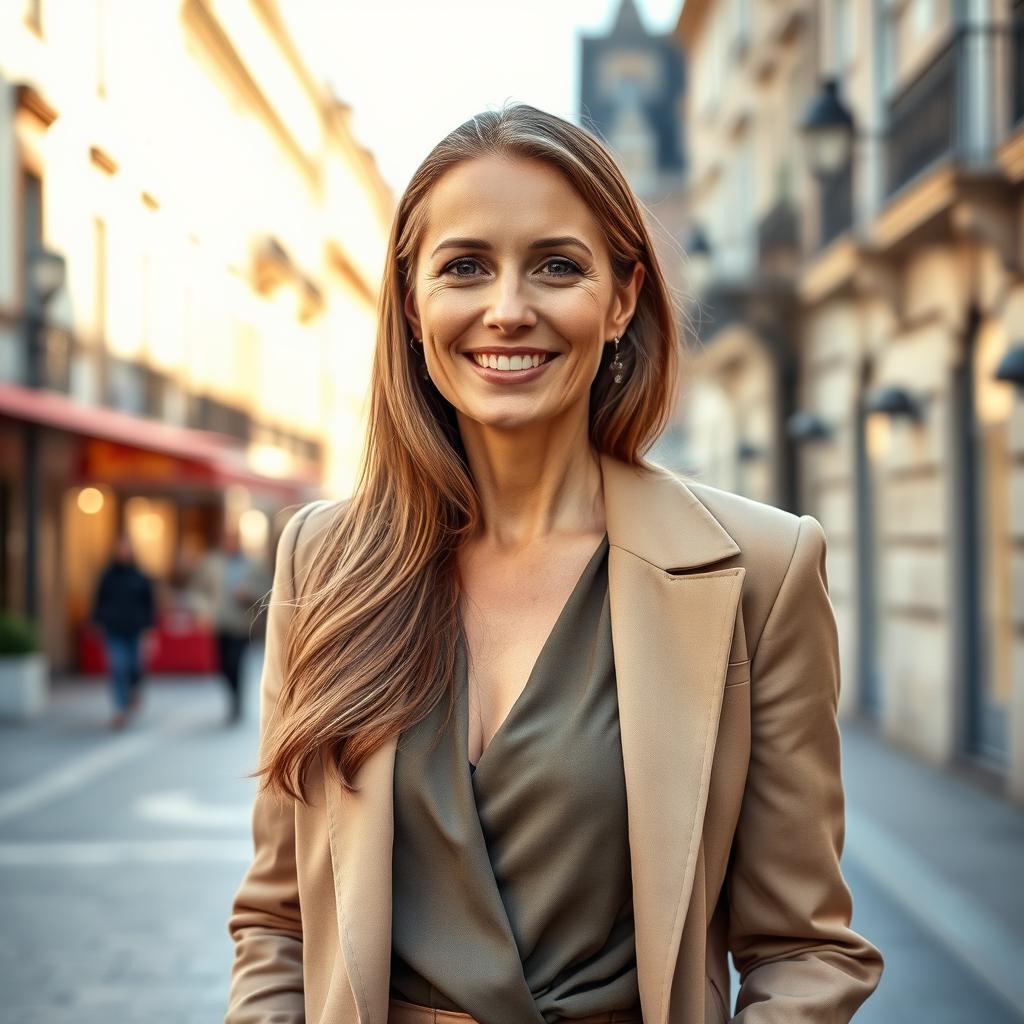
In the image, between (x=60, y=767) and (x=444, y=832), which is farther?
(x=60, y=767)

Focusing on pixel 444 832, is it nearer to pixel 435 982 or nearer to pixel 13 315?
pixel 435 982

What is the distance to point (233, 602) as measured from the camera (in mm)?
13469

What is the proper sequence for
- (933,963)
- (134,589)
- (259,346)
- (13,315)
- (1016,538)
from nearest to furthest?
(933,963) → (1016,538) → (13,315) → (134,589) → (259,346)

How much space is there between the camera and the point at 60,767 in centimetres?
1053

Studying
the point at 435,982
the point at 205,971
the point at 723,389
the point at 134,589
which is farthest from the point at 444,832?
the point at 723,389

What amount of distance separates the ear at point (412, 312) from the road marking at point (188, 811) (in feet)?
21.8

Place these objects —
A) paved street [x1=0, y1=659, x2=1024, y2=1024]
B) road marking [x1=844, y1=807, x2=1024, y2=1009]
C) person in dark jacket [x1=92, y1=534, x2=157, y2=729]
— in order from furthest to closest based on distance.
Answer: person in dark jacket [x1=92, y1=534, x2=157, y2=729] → road marking [x1=844, y1=807, x2=1024, y2=1009] → paved street [x1=0, y1=659, x2=1024, y2=1024]

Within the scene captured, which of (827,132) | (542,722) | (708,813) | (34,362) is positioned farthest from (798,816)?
(34,362)

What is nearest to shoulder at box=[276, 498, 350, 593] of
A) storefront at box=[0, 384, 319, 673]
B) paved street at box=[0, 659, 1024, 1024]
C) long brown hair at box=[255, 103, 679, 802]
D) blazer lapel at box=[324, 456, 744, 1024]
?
long brown hair at box=[255, 103, 679, 802]

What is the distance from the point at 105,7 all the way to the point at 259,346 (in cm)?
1113

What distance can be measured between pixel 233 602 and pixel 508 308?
39.5 feet

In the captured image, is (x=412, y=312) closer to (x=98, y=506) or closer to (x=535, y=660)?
(x=535, y=660)

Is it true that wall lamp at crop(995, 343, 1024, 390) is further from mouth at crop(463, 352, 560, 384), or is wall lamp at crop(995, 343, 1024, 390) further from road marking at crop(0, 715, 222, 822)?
mouth at crop(463, 352, 560, 384)

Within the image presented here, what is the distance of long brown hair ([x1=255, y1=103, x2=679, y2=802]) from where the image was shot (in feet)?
6.12
